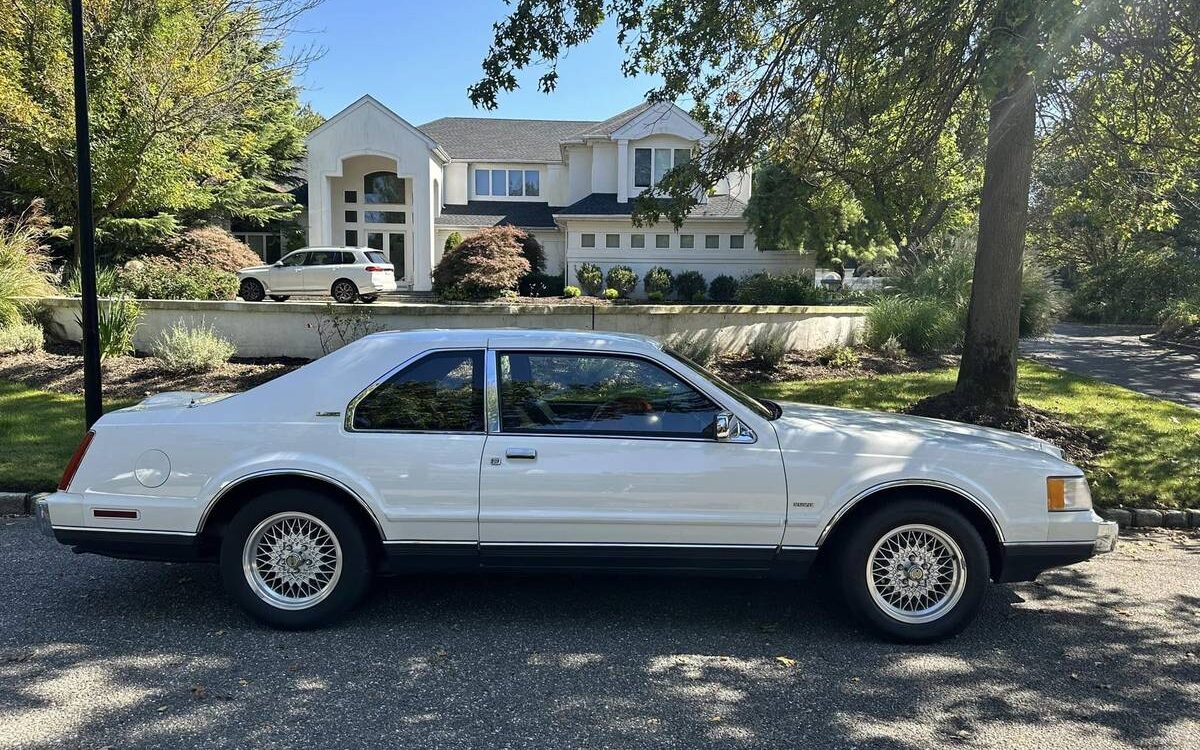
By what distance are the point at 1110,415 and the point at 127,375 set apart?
12.7 m

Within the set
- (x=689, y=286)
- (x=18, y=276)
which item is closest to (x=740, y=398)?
(x=18, y=276)

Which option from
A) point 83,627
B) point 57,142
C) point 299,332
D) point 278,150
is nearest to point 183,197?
point 57,142

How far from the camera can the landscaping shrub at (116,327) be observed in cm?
1155

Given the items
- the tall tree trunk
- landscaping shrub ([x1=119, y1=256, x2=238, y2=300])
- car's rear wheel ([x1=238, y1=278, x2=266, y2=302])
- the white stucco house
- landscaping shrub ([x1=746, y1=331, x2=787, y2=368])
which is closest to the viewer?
the tall tree trunk

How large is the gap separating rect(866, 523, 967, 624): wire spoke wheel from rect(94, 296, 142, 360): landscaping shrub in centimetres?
1129

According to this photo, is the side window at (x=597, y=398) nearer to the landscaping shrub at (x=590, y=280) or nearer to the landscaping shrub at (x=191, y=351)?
the landscaping shrub at (x=191, y=351)

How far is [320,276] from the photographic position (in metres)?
23.3

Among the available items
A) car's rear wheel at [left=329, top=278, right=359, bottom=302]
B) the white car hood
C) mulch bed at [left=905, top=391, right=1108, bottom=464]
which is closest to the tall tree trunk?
mulch bed at [left=905, top=391, right=1108, bottom=464]

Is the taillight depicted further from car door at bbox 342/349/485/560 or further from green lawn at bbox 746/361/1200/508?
green lawn at bbox 746/361/1200/508

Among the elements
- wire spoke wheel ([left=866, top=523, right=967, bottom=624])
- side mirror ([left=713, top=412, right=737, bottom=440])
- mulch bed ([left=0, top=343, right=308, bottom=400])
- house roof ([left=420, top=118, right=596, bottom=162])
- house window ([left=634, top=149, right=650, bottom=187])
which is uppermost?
house roof ([left=420, top=118, right=596, bottom=162])

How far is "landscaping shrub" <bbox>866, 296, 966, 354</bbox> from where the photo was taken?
14680 mm

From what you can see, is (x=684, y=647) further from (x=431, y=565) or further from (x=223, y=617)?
(x=223, y=617)

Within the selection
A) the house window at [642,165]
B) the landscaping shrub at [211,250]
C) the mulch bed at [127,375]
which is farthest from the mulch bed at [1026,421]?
the house window at [642,165]

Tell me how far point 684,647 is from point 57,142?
16514mm
